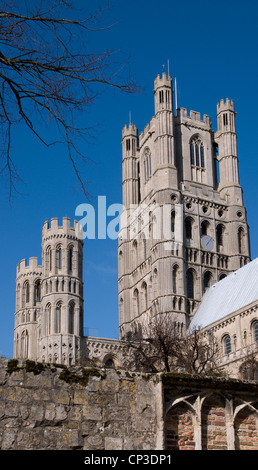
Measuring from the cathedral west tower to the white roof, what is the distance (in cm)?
166

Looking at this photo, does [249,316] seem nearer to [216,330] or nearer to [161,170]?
[216,330]

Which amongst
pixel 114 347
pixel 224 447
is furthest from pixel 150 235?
pixel 224 447

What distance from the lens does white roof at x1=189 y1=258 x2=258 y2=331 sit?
193 feet

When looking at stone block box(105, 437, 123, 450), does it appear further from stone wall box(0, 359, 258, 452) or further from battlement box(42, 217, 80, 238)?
battlement box(42, 217, 80, 238)

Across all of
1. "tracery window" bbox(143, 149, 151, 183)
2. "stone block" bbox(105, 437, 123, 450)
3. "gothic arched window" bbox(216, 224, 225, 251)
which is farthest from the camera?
"tracery window" bbox(143, 149, 151, 183)

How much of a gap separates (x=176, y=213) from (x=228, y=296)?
38.0ft

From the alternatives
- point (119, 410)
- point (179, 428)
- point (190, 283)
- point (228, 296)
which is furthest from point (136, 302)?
point (119, 410)

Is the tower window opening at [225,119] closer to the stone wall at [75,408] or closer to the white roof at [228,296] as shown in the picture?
the white roof at [228,296]

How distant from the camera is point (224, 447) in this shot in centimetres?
848

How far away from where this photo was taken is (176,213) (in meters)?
71.2

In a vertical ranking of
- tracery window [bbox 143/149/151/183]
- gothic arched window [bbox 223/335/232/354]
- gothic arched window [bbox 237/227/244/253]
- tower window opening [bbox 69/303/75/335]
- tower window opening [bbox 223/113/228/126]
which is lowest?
gothic arched window [bbox 223/335/232/354]

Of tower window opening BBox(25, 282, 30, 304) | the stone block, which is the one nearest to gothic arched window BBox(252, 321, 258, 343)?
tower window opening BBox(25, 282, 30, 304)

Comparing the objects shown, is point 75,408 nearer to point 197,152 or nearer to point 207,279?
point 207,279
